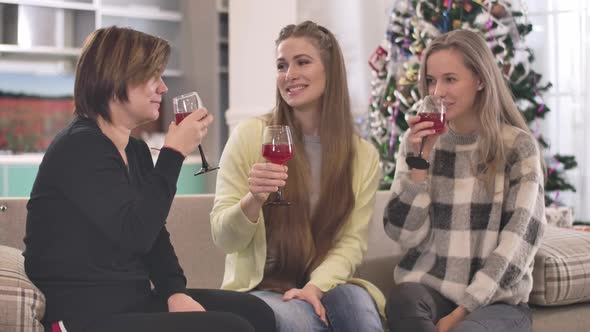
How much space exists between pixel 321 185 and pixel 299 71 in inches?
13.9

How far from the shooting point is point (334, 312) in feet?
7.06

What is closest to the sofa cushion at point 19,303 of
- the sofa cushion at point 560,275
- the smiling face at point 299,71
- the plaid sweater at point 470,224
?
the smiling face at point 299,71

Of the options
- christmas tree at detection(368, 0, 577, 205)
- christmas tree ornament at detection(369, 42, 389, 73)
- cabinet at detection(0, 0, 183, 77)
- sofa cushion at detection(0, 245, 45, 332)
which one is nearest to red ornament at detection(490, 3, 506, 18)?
christmas tree at detection(368, 0, 577, 205)

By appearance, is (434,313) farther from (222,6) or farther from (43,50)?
(222,6)

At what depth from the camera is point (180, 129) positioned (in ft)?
5.97

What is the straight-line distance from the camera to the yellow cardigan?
7.34 ft

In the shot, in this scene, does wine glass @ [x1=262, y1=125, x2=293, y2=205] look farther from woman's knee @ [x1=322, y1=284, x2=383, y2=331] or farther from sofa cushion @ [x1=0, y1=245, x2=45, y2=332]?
sofa cushion @ [x1=0, y1=245, x2=45, y2=332]

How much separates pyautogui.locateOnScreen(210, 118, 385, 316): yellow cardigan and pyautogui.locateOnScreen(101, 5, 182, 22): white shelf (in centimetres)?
403

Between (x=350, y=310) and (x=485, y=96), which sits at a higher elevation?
(x=485, y=96)

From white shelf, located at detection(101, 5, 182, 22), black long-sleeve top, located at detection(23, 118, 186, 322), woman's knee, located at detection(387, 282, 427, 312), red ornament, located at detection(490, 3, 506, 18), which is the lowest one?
woman's knee, located at detection(387, 282, 427, 312)

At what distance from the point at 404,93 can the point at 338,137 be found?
169 centimetres

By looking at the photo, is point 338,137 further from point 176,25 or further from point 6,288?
point 176,25

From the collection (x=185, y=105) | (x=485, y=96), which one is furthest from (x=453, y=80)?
(x=185, y=105)

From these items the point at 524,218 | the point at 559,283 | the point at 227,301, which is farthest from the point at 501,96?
the point at 227,301
